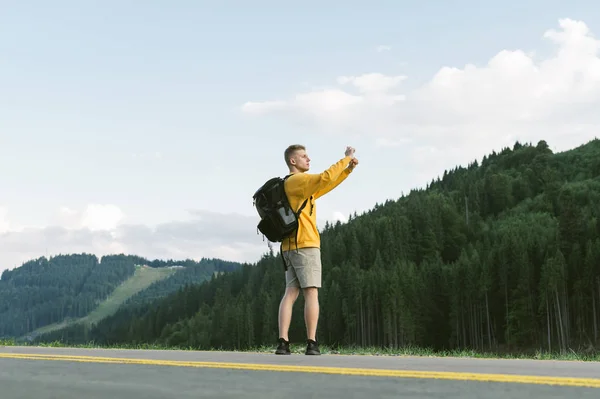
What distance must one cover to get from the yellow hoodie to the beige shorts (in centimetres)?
8

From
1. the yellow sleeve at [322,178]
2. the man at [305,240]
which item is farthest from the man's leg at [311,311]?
the yellow sleeve at [322,178]

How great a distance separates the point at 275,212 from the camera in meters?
8.26

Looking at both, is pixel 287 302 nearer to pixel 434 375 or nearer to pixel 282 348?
pixel 282 348

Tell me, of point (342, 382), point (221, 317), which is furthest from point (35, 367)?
point (221, 317)

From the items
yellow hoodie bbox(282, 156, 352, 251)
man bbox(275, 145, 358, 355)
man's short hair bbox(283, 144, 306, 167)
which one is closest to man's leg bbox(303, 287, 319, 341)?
man bbox(275, 145, 358, 355)

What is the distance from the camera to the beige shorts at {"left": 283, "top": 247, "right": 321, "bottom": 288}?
27.1 feet

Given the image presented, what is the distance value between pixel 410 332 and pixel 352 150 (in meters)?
111

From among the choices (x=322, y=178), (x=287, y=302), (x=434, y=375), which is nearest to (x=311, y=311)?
(x=287, y=302)

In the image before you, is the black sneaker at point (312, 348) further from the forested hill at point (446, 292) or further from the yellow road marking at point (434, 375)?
the forested hill at point (446, 292)

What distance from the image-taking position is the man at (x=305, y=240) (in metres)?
8.16

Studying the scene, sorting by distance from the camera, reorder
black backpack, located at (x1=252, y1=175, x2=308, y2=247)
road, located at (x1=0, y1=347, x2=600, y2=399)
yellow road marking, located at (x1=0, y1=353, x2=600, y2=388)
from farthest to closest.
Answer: black backpack, located at (x1=252, y1=175, x2=308, y2=247) < yellow road marking, located at (x1=0, y1=353, x2=600, y2=388) < road, located at (x1=0, y1=347, x2=600, y2=399)

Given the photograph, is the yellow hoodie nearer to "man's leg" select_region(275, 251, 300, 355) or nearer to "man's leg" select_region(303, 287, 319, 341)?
"man's leg" select_region(275, 251, 300, 355)

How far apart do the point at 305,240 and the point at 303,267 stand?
1.03 ft

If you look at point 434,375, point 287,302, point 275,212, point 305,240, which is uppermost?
point 275,212
